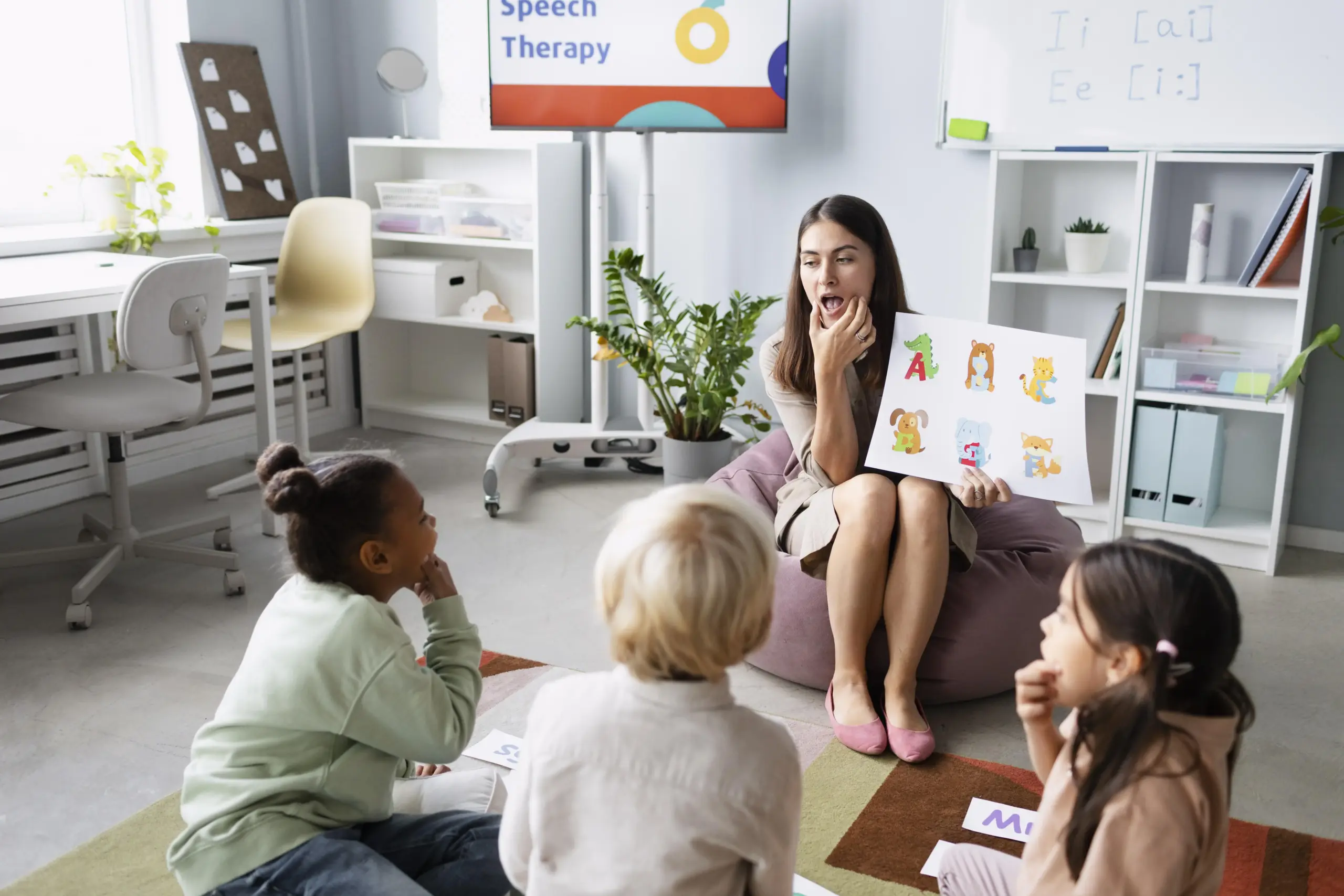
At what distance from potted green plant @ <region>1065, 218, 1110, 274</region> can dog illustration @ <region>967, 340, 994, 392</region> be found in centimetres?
135

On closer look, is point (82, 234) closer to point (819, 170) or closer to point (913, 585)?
point (819, 170)

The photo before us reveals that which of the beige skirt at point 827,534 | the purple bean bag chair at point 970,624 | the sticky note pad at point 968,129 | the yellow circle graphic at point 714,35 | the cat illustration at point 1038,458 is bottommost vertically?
the purple bean bag chair at point 970,624

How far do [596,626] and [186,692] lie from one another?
0.88 meters

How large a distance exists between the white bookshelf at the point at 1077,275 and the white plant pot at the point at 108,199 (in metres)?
2.61

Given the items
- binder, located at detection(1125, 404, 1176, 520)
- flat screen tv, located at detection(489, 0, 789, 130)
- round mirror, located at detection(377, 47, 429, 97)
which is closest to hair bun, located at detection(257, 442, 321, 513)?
flat screen tv, located at detection(489, 0, 789, 130)

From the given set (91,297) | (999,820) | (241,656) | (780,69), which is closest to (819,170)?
(780,69)

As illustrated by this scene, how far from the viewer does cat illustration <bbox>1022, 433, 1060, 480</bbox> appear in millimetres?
2072

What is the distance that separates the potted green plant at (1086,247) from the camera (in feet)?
10.9

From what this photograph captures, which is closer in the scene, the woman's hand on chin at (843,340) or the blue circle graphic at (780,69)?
the woman's hand on chin at (843,340)

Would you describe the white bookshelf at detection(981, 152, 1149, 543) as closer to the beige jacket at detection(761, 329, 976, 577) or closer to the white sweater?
the beige jacket at detection(761, 329, 976, 577)

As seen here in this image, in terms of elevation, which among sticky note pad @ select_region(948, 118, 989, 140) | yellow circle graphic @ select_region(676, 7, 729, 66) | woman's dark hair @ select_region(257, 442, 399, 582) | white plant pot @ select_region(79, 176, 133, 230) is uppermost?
yellow circle graphic @ select_region(676, 7, 729, 66)

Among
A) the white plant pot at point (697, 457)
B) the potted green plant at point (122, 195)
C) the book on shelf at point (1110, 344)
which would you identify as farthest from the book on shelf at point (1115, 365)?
the potted green plant at point (122, 195)

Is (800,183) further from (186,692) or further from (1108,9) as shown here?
(186,692)

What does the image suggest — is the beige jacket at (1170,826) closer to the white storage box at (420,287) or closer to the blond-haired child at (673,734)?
the blond-haired child at (673,734)
